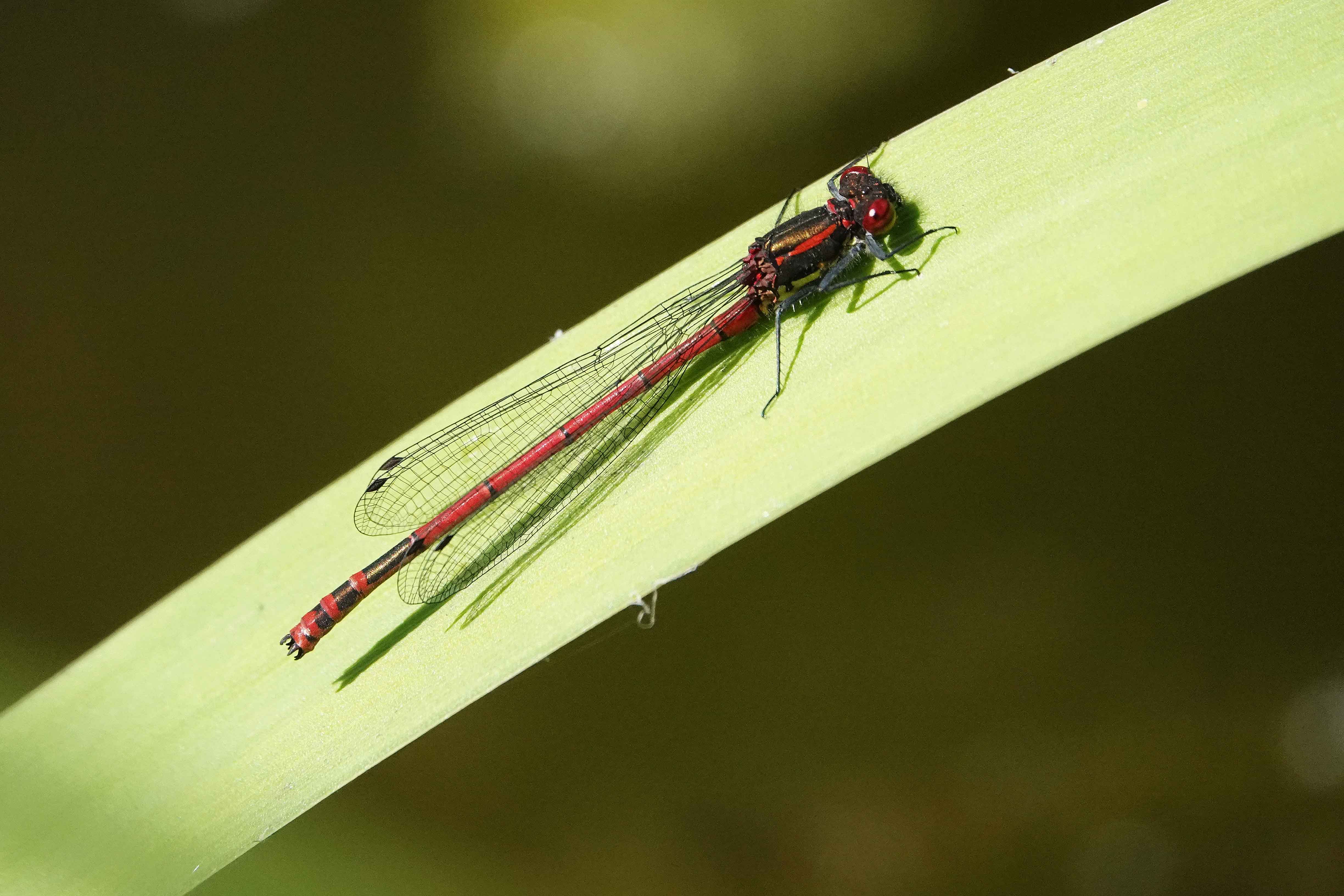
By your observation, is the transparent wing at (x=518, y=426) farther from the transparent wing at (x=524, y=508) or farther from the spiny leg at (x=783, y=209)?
the spiny leg at (x=783, y=209)

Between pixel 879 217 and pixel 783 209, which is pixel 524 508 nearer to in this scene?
pixel 783 209

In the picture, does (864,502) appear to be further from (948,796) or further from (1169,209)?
(1169,209)

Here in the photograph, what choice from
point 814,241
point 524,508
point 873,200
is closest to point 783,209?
point 814,241

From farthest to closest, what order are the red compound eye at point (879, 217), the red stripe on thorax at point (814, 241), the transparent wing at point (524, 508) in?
1. the red stripe on thorax at point (814, 241)
2. the transparent wing at point (524, 508)
3. the red compound eye at point (879, 217)

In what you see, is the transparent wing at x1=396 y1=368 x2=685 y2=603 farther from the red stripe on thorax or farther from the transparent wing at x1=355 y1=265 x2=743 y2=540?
the red stripe on thorax

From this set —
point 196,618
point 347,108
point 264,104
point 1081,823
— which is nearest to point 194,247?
point 264,104

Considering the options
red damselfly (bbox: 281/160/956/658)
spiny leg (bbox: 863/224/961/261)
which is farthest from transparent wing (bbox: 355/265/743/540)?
spiny leg (bbox: 863/224/961/261)

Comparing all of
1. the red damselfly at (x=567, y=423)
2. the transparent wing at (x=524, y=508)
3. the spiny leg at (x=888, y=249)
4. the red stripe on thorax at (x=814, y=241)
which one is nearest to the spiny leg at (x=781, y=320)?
the red damselfly at (x=567, y=423)
